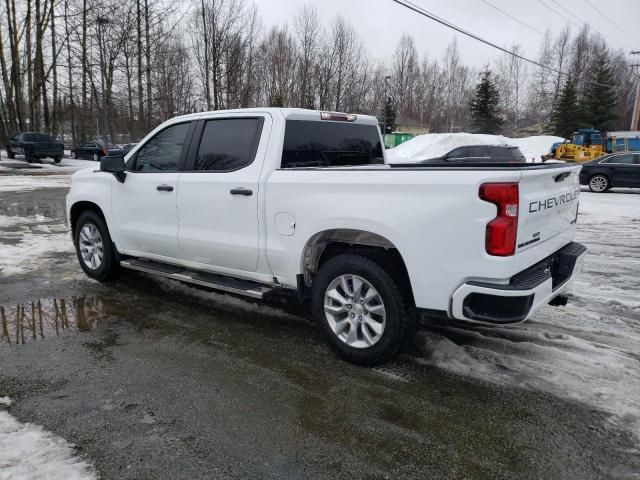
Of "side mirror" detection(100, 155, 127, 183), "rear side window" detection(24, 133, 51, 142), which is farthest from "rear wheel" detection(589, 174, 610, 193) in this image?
"rear side window" detection(24, 133, 51, 142)

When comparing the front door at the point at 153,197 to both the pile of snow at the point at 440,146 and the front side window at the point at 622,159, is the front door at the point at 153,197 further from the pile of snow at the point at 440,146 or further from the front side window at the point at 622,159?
the pile of snow at the point at 440,146

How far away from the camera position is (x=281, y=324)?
4.72 m

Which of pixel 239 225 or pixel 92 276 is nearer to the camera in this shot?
pixel 239 225

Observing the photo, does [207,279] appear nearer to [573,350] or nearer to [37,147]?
[573,350]

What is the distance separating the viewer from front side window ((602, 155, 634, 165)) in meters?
16.8

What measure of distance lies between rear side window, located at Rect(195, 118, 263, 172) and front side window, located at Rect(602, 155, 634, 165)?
16.7 meters

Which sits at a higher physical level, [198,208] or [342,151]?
[342,151]

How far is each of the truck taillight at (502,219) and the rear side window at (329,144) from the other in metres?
1.88

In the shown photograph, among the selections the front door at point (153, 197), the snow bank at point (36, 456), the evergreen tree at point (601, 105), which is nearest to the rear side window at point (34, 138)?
the front door at point (153, 197)

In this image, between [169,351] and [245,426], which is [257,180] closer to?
[169,351]

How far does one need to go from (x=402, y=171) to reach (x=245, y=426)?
1.94m

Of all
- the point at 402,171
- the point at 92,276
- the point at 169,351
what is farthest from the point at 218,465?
Result: the point at 92,276

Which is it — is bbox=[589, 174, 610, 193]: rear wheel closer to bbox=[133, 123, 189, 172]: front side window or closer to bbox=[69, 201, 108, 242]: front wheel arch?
bbox=[133, 123, 189, 172]: front side window

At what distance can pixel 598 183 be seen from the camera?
17172mm
